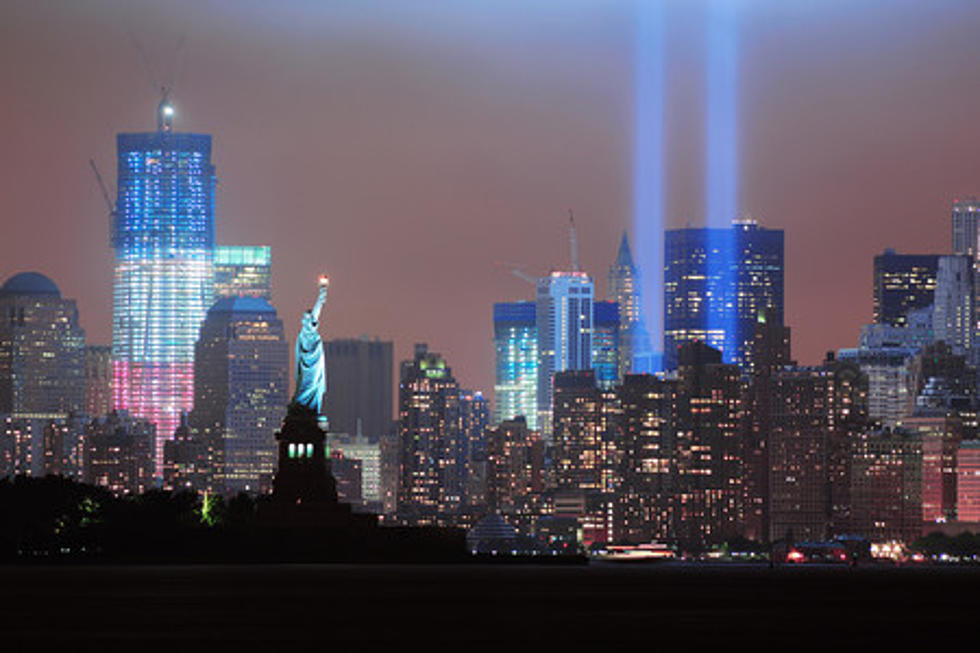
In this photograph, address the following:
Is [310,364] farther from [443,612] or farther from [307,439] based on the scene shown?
[443,612]

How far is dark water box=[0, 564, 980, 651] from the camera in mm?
73938

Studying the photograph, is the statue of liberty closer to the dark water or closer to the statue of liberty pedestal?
the statue of liberty pedestal

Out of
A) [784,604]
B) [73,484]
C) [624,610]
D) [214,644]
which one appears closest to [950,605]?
[784,604]

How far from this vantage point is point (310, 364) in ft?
533

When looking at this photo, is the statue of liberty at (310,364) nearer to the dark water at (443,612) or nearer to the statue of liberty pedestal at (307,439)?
the statue of liberty pedestal at (307,439)

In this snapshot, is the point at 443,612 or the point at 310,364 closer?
the point at 443,612

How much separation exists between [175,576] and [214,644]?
2252 inches

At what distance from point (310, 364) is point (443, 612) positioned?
242ft

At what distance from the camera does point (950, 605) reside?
10406cm

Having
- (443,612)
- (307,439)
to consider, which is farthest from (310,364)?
(443,612)

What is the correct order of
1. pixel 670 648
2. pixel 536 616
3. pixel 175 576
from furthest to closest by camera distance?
pixel 175 576 → pixel 536 616 → pixel 670 648

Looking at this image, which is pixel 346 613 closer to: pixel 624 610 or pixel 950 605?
pixel 624 610

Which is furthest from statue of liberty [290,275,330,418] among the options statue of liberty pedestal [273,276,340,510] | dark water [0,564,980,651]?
dark water [0,564,980,651]

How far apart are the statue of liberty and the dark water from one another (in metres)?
25.5
